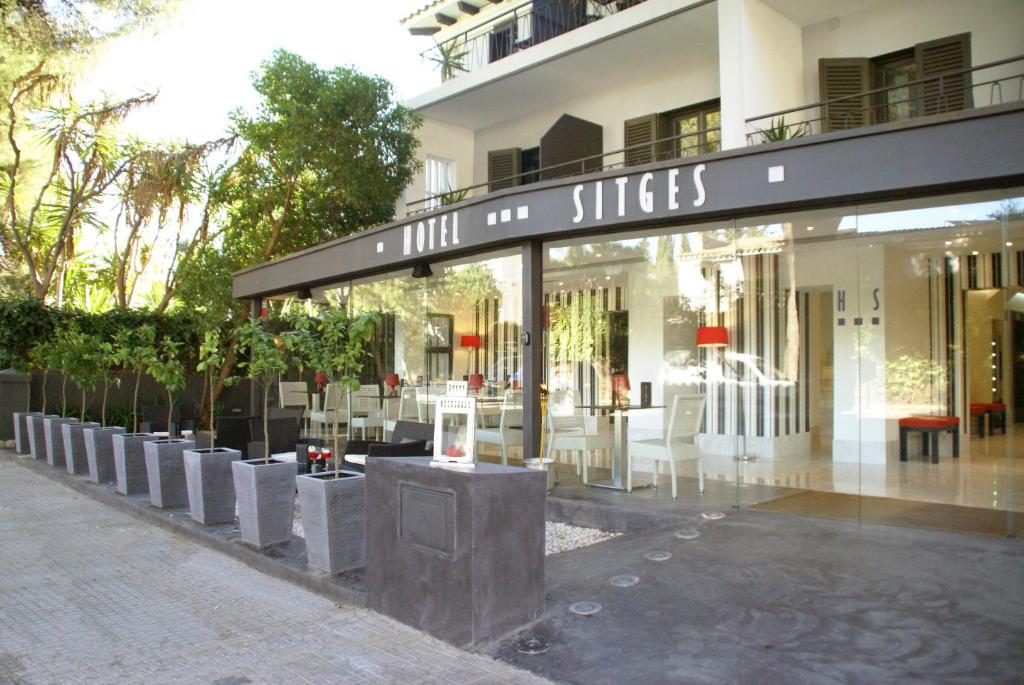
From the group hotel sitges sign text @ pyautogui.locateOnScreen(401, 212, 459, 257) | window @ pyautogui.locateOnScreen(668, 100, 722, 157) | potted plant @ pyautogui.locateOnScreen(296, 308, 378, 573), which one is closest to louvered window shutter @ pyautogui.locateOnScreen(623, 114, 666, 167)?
window @ pyautogui.locateOnScreen(668, 100, 722, 157)

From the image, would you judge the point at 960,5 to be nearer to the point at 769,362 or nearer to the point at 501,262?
the point at 769,362

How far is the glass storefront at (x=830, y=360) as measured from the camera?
6242mm

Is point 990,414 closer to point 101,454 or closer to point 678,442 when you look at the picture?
point 678,442

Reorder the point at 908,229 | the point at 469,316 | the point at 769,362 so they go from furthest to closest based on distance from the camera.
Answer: the point at 469,316, the point at 769,362, the point at 908,229

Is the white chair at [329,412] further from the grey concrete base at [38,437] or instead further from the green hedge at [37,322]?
the green hedge at [37,322]

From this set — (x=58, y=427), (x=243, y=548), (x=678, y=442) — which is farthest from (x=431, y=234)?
(x=58, y=427)

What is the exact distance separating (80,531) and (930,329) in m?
7.92

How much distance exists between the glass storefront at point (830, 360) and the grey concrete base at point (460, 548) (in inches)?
134

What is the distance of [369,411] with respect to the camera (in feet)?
36.8

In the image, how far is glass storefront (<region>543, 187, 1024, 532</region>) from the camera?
624 centimetres

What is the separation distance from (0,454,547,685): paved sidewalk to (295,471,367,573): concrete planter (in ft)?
0.91

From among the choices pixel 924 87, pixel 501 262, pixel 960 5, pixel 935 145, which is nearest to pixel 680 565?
pixel 935 145

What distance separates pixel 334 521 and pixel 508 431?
3.80m

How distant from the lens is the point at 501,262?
888cm
